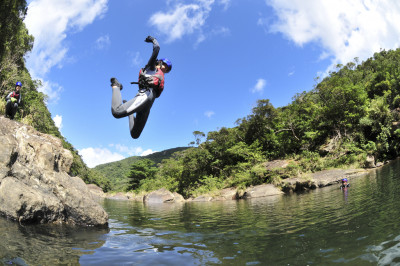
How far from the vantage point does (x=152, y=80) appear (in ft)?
16.9

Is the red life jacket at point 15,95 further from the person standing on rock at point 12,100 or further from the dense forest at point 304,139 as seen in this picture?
the dense forest at point 304,139

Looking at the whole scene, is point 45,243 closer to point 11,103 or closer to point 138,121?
point 138,121

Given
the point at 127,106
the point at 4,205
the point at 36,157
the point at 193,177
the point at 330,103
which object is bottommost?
the point at 193,177

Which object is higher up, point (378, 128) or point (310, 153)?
point (378, 128)

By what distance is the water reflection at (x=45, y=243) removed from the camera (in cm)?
431

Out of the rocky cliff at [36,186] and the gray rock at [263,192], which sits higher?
the rocky cliff at [36,186]

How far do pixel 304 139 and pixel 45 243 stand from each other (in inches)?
1526

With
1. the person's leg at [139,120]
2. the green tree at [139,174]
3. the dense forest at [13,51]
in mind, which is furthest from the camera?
the green tree at [139,174]

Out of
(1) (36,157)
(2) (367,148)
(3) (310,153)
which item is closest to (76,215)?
(1) (36,157)

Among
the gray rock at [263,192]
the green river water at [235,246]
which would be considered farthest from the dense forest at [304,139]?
the green river water at [235,246]

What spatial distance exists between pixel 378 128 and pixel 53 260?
39291 millimetres

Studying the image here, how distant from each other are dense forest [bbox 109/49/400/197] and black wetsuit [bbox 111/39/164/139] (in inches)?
954

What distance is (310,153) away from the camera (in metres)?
33.2

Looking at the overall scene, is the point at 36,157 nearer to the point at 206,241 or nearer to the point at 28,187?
the point at 28,187
